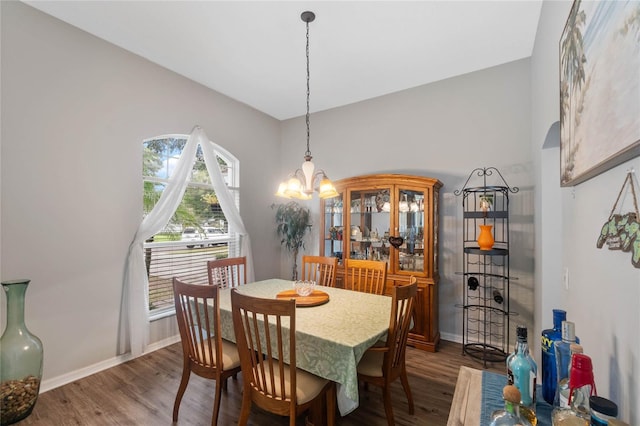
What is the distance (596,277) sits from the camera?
108cm

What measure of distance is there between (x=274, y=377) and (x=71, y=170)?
2542 mm

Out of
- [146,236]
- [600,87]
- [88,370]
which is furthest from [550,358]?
[88,370]

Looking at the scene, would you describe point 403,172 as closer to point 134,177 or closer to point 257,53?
point 257,53

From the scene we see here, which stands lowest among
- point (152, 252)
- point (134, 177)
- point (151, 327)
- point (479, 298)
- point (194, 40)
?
point (151, 327)

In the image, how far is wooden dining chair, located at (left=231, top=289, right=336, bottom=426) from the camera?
155 cm

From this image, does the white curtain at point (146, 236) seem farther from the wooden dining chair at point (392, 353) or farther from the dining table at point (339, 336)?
the wooden dining chair at point (392, 353)

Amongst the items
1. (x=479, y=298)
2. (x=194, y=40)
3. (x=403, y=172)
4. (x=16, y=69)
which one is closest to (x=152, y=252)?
(x=16, y=69)

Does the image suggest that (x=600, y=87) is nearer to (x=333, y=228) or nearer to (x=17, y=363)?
(x=333, y=228)

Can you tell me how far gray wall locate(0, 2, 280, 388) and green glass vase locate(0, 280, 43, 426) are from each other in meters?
0.34

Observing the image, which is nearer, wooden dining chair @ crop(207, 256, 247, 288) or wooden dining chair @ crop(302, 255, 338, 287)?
wooden dining chair @ crop(207, 256, 247, 288)

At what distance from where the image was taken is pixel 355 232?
387 cm

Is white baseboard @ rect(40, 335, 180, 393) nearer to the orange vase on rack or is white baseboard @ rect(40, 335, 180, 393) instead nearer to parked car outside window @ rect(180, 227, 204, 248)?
parked car outside window @ rect(180, 227, 204, 248)

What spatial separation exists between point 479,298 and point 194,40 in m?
4.01

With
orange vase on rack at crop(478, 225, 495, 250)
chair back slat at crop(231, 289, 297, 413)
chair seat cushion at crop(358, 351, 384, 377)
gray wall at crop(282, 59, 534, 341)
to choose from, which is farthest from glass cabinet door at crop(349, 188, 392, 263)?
chair back slat at crop(231, 289, 297, 413)
